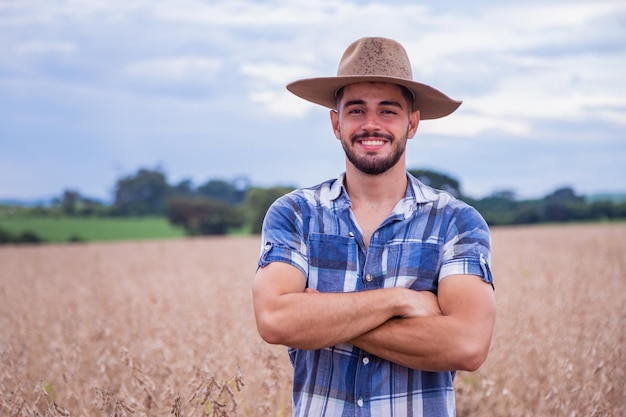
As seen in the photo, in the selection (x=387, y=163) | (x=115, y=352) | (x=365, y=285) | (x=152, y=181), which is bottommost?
(x=115, y=352)

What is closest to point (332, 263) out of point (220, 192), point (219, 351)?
point (219, 351)

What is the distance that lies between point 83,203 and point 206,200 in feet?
36.4

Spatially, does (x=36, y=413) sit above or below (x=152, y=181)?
below

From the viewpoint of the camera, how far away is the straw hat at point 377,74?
311 cm

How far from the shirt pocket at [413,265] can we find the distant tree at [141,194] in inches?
1919

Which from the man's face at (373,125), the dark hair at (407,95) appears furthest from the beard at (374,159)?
the dark hair at (407,95)

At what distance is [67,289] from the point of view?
12703mm

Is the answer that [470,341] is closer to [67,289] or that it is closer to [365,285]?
[365,285]

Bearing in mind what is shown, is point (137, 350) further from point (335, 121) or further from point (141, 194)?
point (141, 194)

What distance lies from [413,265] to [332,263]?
0.37m

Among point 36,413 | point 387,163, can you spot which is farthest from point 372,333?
point 36,413

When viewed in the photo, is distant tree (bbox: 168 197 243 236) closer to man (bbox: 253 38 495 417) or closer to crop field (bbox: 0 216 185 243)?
crop field (bbox: 0 216 185 243)

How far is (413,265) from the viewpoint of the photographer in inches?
120

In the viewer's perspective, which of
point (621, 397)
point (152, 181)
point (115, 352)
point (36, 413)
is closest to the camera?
point (36, 413)
